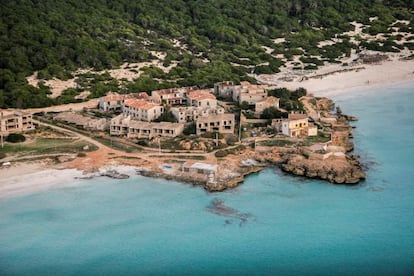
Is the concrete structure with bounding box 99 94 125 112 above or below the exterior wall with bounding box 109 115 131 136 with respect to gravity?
above

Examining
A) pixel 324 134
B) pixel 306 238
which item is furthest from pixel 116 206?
pixel 324 134

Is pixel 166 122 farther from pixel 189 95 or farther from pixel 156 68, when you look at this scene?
pixel 156 68

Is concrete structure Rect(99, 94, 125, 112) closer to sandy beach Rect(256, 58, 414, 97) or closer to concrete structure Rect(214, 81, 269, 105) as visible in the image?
concrete structure Rect(214, 81, 269, 105)

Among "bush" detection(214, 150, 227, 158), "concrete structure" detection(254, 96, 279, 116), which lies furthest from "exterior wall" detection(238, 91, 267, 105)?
"bush" detection(214, 150, 227, 158)

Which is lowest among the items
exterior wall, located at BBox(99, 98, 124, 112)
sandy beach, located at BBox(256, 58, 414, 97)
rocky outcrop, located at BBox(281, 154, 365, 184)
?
rocky outcrop, located at BBox(281, 154, 365, 184)

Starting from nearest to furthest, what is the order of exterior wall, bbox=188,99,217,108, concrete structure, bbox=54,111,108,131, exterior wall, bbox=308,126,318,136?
1. exterior wall, bbox=308,126,318,136
2. concrete structure, bbox=54,111,108,131
3. exterior wall, bbox=188,99,217,108

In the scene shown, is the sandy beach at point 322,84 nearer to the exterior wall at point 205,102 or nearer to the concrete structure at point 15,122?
the concrete structure at point 15,122

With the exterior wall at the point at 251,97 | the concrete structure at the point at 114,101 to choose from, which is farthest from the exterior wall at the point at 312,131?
the concrete structure at the point at 114,101
